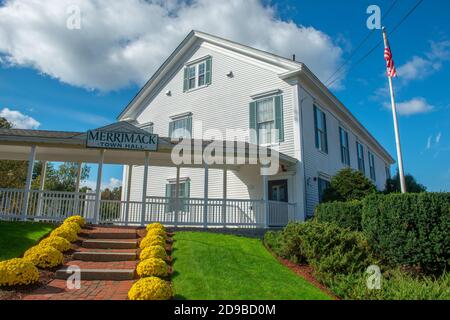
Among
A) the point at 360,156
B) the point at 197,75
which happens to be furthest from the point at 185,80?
the point at 360,156

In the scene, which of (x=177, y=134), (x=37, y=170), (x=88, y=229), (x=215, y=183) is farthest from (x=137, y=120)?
(x=37, y=170)

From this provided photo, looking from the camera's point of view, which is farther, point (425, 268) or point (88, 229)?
point (88, 229)

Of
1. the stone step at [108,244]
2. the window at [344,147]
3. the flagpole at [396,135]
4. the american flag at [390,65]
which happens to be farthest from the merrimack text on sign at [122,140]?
the window at [344,147]

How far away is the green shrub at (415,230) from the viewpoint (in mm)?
7328

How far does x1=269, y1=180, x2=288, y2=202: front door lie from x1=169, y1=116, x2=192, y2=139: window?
521 cm

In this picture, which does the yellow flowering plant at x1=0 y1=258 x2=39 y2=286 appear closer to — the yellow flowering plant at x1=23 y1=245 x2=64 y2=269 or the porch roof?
the yellow flowering plant at x1=23 y1=245 x2=64 y2=269

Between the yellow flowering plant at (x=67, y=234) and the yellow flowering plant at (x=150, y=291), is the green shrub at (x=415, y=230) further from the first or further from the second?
the yellow flowering plant at (x=67, y=234)

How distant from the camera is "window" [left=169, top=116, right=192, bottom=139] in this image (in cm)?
1797

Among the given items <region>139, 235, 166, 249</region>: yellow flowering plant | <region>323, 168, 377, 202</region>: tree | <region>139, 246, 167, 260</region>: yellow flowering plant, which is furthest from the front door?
<region>139, 246, 167, 260</region>: yellow flowering plant

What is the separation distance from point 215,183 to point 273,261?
27.9ft

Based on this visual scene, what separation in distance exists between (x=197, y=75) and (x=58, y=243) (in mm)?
12267

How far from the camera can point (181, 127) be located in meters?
18.4
